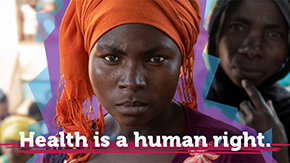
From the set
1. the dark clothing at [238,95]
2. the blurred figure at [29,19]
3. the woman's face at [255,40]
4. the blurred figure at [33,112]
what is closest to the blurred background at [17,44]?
the blurred figure at [29,19]

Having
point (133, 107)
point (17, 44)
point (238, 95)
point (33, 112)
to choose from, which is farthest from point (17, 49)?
point (133, 107)

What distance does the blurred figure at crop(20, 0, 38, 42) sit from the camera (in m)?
3.26

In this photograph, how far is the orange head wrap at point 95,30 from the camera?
851 millimetres

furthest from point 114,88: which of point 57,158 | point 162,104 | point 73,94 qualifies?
point 57,158

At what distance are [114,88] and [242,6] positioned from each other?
111 cm

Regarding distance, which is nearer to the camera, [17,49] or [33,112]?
[33,112]

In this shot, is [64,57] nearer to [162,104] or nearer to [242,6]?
[162,104]

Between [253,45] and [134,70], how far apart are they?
101 cm

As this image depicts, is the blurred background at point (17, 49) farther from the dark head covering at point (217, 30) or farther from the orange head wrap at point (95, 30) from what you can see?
the orange head wrap at point (95, 30)

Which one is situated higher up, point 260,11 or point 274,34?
point 260,11

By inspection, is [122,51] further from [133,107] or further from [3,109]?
[3,109]

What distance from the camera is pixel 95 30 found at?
889mm

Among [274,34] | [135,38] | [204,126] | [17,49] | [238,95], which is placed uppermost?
[17,49]

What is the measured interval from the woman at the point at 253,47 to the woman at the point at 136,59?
729 millimetres
